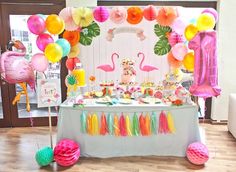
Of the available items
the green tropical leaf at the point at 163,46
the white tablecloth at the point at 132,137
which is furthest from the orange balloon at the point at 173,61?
the white tablecloth at the point at 132,137

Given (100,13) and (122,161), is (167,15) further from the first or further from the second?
(122,161)

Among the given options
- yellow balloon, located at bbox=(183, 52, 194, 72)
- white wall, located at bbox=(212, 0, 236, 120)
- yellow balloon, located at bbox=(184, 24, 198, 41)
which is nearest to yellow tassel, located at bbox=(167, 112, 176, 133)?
yellow balloon, located at bbox=(183, 52, 194, 72)

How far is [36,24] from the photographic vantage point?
2.85m

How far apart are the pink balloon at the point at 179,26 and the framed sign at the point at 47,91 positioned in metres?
1.64

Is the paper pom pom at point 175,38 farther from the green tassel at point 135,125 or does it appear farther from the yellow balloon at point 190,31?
the green tassel at point 135,125

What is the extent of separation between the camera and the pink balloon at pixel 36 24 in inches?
112

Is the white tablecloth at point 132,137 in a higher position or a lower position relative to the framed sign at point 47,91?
lower

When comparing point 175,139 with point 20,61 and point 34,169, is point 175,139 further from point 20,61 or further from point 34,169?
point 20,61

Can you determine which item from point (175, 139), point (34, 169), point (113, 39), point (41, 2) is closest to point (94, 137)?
point (34, 169)

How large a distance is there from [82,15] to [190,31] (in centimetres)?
136

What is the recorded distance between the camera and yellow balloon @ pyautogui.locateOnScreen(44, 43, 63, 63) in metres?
2.84

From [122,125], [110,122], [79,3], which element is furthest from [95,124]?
[79,3]

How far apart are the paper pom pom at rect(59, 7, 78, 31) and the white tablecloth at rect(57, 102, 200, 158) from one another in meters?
1.02

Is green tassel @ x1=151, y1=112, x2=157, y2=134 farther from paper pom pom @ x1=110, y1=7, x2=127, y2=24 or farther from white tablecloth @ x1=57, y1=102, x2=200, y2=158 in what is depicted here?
paper pom pom @ x1=110, y1=7, x2=127, y2=24
